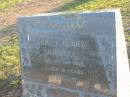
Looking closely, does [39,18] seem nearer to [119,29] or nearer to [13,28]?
[119,29]

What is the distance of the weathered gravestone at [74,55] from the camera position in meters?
6.48

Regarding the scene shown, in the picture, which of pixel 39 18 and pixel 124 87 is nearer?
pixel 124 87

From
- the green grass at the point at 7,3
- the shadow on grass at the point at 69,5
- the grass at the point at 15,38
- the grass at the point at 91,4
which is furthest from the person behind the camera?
the green grass at the point at 7,3

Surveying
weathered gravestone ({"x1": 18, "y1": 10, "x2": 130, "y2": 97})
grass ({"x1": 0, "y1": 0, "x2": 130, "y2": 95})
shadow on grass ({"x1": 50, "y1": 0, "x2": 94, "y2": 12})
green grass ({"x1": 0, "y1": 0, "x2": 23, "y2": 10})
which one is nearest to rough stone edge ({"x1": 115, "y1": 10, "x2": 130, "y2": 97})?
weathered gravestone ({"x1": 18, "y1": 10, "x2": 130, "y2": 97})

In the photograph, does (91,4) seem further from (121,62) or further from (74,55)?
(121,62)

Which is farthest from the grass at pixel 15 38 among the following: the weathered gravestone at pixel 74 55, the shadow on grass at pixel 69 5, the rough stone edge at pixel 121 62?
the rough stone edge at pixel 121 62

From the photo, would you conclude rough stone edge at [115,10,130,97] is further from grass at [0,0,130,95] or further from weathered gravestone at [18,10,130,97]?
grass at [0,0,130,95]

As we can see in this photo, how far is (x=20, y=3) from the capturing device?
58.9ft

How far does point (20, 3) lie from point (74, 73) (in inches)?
448

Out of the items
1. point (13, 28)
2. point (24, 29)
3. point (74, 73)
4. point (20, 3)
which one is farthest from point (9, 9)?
point (74, 73)

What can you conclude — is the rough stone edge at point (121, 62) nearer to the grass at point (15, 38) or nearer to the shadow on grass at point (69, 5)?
the grass at point (15, 38)

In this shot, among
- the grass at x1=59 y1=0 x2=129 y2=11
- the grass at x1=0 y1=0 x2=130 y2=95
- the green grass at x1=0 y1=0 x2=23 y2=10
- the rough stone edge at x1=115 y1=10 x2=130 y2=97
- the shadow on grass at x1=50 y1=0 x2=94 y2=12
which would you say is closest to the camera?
the rough stone edge at x1=115 y1=10 x2=130 y2=97

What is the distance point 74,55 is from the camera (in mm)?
7051

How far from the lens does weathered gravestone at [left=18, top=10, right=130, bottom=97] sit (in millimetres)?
6477
